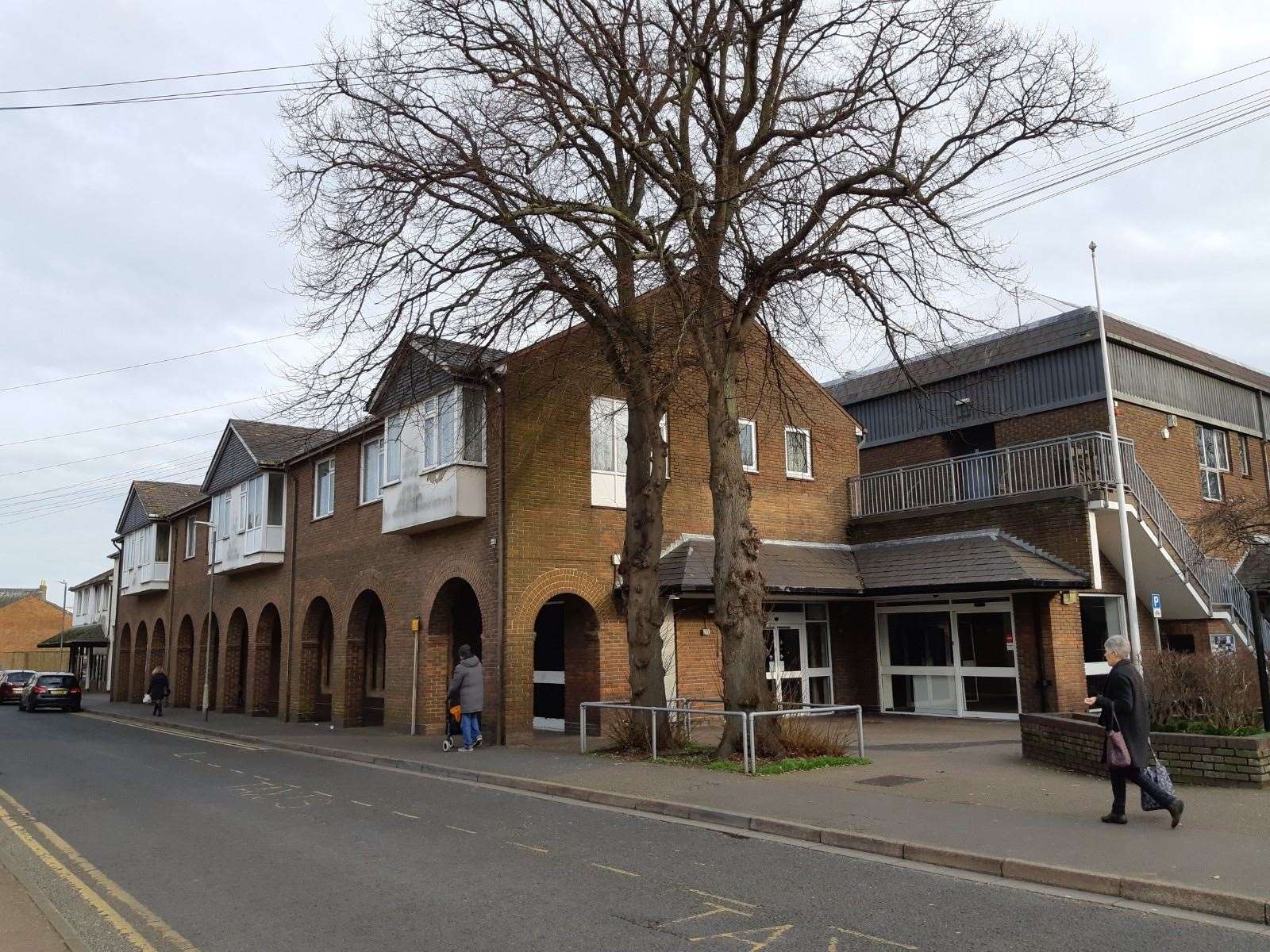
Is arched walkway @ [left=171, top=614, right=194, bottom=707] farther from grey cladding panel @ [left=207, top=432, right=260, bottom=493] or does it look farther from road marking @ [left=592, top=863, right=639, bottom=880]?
road marking @ [left=592, top=863, right=639, bottom=880]

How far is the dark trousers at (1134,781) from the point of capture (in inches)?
332

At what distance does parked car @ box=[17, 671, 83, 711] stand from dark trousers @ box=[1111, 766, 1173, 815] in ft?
124

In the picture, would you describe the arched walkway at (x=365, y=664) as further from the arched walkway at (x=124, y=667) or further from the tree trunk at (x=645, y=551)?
the arched walkway at (x=124, y=667)

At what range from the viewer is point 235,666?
31.7 m

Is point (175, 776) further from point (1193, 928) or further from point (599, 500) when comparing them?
point (1193, 928)

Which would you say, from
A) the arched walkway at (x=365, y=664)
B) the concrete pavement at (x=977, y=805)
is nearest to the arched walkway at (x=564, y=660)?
the concrete pavement at (x=977, y=805)

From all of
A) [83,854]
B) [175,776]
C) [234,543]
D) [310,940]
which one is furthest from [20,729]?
[310,940]

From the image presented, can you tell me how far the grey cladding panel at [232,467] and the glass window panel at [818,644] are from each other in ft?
52.3

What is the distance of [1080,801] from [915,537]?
510 inches

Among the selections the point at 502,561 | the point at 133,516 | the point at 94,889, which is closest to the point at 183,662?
the point at 133,516

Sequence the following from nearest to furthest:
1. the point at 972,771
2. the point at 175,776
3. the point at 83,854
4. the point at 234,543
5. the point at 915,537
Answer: the point at 83,854 → the point at 972,771 → the point at 175,776 → the point at 915,537 → the point at 234,543

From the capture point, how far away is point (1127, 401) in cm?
2362

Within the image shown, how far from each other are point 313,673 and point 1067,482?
61.6 ft

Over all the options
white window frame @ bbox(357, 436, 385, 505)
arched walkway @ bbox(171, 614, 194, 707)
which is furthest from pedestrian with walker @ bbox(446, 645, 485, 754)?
arched walkway @ bbox(171, 614, 194, 707)
